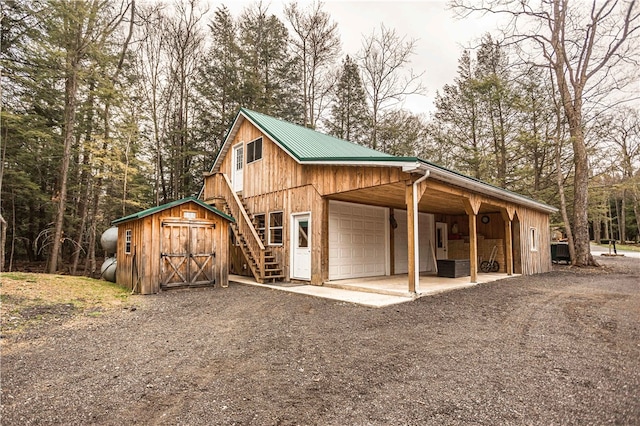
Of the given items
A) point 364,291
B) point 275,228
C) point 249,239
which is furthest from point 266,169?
point 364,291

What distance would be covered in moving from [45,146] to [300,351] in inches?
585

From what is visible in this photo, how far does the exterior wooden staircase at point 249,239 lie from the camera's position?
962 centimetres

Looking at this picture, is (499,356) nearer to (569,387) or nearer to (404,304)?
(569,387)

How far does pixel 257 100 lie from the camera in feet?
61.1

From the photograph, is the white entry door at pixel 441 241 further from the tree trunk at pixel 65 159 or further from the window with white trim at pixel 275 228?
the tree trunk at pixel 65 159

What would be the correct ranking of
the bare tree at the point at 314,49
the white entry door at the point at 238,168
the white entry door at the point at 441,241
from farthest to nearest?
the bare tree at the point at 314,49
the white entry door at the point at 441,241
the white entry door at the point at 238,168

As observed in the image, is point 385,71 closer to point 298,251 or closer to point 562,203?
point 562,203

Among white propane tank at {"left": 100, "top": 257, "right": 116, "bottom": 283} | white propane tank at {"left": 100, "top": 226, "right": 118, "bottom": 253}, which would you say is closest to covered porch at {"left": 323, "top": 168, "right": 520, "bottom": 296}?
white propane tank at {"left": 100, "top": 257, "right": 116, "bottom": 283}

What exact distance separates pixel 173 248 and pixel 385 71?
17.6 metres

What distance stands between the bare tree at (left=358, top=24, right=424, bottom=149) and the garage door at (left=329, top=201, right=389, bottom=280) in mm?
11569

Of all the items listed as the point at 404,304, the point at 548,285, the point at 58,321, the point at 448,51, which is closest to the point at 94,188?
the point at 58,321

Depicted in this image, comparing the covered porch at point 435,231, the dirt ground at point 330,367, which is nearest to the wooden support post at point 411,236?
the covered porch at point 435,231

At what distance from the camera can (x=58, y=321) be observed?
207 inches

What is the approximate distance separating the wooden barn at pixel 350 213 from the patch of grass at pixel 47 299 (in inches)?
151
